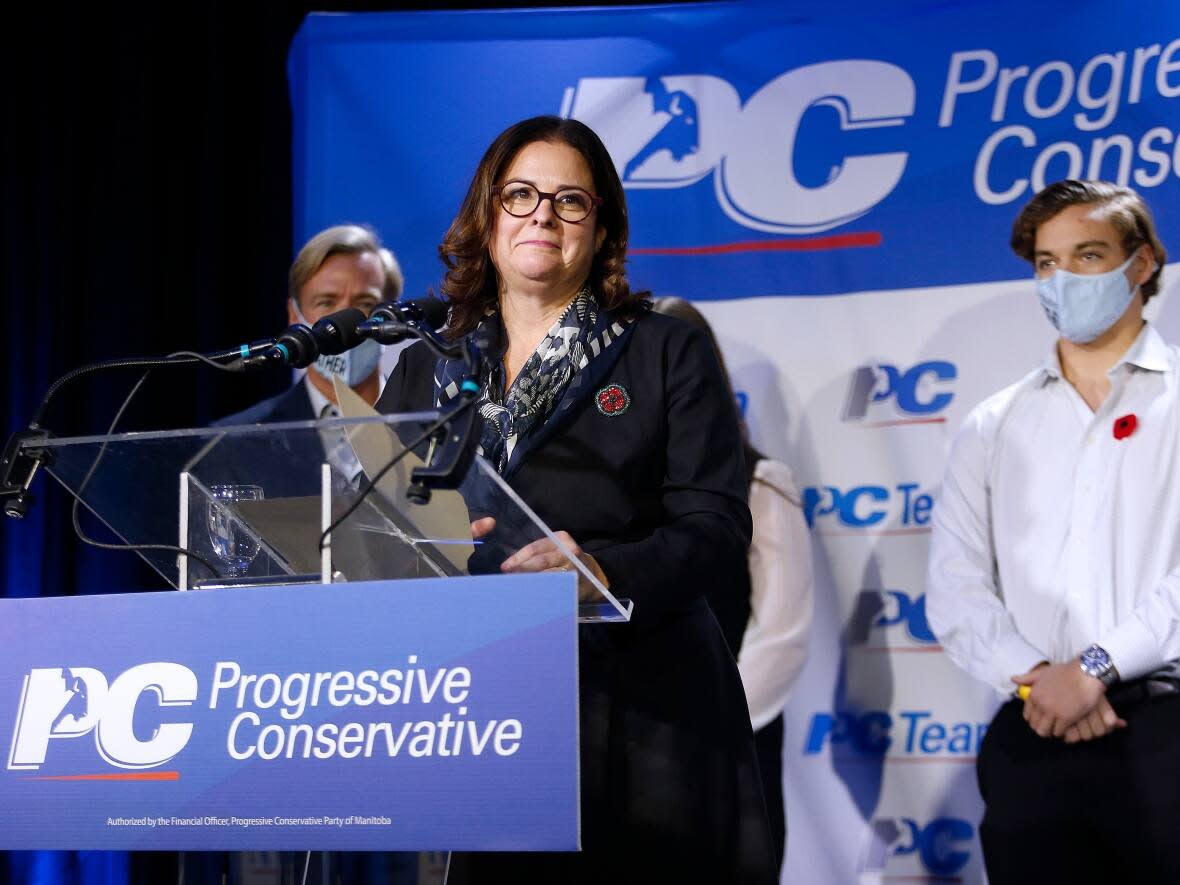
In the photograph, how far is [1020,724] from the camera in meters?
2.82

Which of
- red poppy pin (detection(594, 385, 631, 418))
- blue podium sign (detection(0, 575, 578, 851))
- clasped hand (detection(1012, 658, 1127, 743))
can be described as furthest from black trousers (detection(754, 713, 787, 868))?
blue podium sign (detection(0, 575, 578, 851))

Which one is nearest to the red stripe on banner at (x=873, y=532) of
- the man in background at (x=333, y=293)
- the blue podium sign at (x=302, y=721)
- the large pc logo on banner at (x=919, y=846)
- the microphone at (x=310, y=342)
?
the large pc logo on banner at (x=919, y=846)

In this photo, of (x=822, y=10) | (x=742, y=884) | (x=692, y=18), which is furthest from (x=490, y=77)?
(x=742, y=884)

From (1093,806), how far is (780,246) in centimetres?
170

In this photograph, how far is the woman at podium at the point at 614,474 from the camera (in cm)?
166

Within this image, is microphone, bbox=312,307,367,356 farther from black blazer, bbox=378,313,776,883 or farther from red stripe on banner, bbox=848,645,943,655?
red stripe on banner, bbox=848,645,943,655

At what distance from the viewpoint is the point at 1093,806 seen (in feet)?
8.75

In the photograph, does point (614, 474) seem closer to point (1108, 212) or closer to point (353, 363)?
point (1108, 212)

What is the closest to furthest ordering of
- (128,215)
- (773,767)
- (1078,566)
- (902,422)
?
1. (1078,566)
2. (773,767)
3. (902,422)
4. (128,215)

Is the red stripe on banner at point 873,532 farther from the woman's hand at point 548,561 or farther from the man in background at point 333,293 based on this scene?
the woman's hand at point 548,561

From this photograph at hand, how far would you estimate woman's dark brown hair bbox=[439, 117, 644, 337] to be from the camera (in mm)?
1949

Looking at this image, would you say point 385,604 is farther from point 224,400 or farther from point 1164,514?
point 224,400

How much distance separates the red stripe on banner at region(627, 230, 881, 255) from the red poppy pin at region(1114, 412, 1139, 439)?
90 centimetres

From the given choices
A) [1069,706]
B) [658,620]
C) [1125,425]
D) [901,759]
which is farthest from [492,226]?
[901,759]
